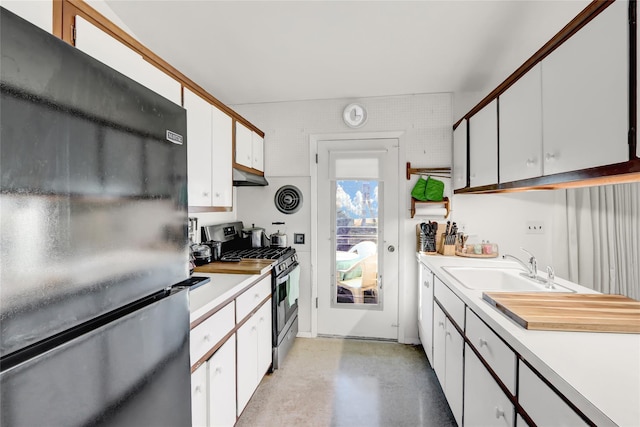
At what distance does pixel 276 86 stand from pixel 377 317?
250 centimetres

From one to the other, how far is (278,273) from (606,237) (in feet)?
7.91

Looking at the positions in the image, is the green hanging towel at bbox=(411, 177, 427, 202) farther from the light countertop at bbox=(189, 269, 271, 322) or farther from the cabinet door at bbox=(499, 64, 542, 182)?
the light countertop at bbox=(189, 269, 271, 322)

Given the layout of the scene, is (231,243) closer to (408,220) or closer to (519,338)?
(408,220)

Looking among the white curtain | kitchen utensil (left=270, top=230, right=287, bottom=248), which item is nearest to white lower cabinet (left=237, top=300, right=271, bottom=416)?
kitchen utensil (left=270, top=230, right=287, bottom=248)

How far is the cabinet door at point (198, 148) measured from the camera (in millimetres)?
1711

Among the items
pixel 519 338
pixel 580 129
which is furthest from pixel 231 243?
pixel 580 129

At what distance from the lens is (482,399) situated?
129 cm

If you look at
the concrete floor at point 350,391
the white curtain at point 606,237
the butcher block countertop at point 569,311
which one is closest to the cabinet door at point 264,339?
the concrete floor at point 350,391

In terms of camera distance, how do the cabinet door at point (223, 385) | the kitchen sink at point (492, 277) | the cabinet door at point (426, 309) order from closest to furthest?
the cabinet door at point (223, 385) → the kitchen sink at point (492, 277) → the cabinet door at point (426, 309)

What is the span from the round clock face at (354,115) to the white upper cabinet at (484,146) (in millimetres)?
989

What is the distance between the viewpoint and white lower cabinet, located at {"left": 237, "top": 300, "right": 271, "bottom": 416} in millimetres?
1763

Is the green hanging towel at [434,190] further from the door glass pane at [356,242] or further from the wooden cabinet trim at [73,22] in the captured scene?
the wooden cabinet trim at [73,22]

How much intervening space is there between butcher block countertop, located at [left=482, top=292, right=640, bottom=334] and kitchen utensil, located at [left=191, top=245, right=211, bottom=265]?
72.5 inches

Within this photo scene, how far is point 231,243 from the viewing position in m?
2.82
